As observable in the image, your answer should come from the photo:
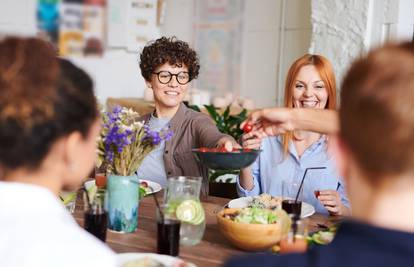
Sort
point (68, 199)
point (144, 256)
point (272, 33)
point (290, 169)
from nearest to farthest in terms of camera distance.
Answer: point (144, 256) → point (68, 199) → point (290, 169) → point (272, 33)

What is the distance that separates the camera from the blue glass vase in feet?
5.36

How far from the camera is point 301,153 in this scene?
2.33 metres

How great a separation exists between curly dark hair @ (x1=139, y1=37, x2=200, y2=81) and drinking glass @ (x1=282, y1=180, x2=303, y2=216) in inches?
36.4

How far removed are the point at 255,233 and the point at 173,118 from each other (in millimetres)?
1105

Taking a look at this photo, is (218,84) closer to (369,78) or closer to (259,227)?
(259,227)

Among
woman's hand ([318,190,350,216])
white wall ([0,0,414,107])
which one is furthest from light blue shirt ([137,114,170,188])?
white wall ([0,0,414,107])

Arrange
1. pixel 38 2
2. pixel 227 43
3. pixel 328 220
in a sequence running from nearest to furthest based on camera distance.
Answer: pixel 328 220
pixel 38 2
pixel 227 43

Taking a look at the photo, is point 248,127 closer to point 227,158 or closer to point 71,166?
point 227,158

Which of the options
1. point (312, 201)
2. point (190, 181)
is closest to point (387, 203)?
point (190, 181)

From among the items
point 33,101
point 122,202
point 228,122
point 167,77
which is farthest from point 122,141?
point 228,122

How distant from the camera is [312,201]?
84.8 inches

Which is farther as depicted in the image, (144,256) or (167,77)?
(167,77)

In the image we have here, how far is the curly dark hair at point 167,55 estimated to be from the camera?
246 cm

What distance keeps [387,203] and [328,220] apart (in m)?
1.12
